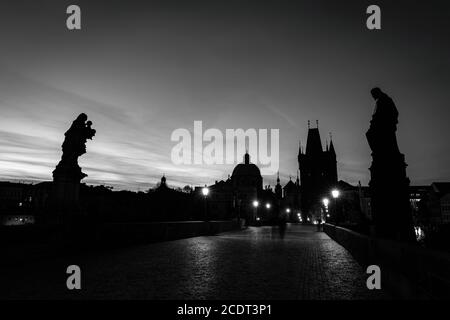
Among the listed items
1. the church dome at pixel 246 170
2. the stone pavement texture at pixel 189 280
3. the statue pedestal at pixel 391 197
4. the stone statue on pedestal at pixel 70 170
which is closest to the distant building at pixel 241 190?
the church dome at pixel 246 170

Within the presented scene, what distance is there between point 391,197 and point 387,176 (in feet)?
2.66

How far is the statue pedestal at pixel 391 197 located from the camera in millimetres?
10273

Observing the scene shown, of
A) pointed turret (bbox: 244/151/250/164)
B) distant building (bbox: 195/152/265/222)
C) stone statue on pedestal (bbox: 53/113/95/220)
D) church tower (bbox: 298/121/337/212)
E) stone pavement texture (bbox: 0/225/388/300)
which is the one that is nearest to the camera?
stone pavement texture (bbox: 0/225/388/300)

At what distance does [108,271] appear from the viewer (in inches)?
295

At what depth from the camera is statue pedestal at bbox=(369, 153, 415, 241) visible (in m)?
10.3

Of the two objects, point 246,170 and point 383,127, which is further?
point 246,170

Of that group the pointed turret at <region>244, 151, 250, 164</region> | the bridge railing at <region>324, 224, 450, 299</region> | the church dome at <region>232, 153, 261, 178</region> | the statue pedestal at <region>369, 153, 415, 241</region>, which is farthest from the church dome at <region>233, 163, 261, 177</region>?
the bridge railing at <region>324, 224, 450, 299</region>

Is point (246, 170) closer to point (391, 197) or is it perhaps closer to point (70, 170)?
point (70, 170)

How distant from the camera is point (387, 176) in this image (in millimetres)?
10742

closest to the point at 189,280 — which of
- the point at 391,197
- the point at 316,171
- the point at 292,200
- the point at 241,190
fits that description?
the point at 391,197

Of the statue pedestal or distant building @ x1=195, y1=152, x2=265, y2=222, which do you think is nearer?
the statue pedestal

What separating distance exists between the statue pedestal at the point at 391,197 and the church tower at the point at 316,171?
272ft

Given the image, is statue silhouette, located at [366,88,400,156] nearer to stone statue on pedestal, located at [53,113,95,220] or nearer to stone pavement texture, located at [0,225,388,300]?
stone pavement texture, located at [0,225,388,300]

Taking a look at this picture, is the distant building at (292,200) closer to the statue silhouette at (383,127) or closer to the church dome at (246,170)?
the church dome at (246,170)
